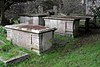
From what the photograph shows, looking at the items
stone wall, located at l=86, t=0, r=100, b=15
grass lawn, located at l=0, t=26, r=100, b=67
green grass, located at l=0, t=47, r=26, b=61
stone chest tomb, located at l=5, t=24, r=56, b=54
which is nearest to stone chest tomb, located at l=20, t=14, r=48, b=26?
stone chest tomb, located at l=5, t=24, r=56, b=54

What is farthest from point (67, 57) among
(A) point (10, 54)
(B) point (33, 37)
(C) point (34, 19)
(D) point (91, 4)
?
(D) point (91, 4)

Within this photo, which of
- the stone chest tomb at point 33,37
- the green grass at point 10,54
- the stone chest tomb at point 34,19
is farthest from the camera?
the stone chest tomb at point 34,19

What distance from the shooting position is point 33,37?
22.2 ft

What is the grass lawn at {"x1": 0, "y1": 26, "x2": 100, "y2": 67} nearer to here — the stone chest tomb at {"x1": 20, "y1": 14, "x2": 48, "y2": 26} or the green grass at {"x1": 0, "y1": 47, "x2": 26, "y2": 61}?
the green grass at {"x1": 0, "y1": 47, "x2": 26, "y2": 61}

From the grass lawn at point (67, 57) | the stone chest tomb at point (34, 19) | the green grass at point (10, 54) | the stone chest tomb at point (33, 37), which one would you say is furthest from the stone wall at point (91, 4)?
the green grass at point (10, 54)

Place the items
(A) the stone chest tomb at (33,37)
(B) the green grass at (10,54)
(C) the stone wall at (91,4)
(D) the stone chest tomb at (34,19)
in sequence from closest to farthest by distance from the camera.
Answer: (B) the green grass at (10,54) < (A) the stone chest tomb at (33,37) < (D) the stone chest tomb at (34,19) < (C) the stone wall at (91,4)

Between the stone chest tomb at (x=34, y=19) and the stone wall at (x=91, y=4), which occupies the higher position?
the stone wall at (x=91, y=4)

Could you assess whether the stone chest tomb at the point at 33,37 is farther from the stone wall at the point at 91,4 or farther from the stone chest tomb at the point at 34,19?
the stone wall at the point at 91,4

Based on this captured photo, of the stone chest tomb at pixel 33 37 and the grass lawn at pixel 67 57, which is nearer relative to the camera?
the grass lawn at pixel 67 57

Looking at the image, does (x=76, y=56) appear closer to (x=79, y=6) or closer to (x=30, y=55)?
(x=30, y=55)

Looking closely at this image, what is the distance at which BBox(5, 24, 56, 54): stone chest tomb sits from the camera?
6.66 m

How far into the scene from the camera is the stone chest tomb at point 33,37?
262 inches

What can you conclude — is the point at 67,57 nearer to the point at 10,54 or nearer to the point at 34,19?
the point at 10,54

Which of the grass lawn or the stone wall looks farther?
the stone wall
